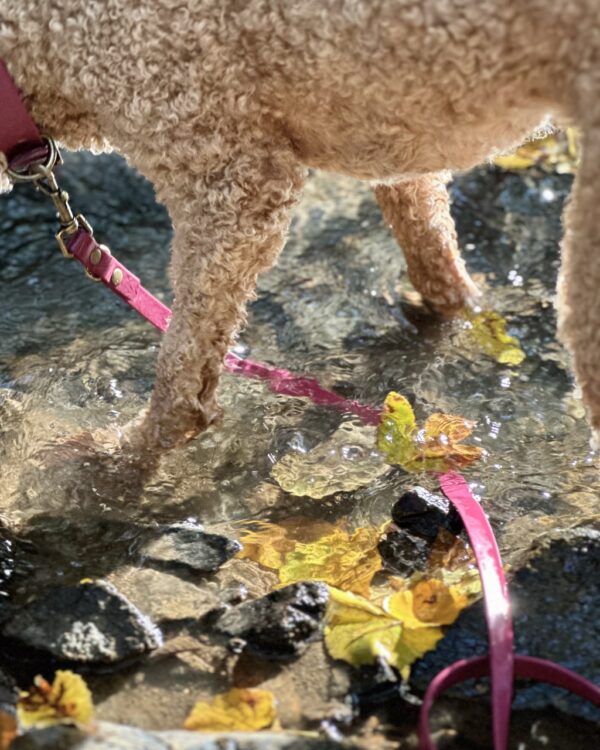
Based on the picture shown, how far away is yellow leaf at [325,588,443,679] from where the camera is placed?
206 centimetres

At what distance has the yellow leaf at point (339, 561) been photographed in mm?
2369

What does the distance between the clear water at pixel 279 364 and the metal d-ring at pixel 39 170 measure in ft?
2.67

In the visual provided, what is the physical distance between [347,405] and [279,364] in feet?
1.36

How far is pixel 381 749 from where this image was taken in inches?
73.4

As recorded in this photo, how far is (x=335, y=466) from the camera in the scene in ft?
9.34

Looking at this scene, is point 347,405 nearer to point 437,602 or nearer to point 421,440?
point 421,440

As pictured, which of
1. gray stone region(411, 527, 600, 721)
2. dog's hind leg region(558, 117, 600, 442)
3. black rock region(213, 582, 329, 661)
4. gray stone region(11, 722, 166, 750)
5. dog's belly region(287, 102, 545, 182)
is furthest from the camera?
dog's belly region(287, 102, 545, 182)

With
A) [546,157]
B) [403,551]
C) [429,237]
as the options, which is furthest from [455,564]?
[546,157]

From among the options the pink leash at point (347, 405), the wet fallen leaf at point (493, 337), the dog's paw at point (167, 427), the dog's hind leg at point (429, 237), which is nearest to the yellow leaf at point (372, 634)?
the pink leash at point (347, 405)

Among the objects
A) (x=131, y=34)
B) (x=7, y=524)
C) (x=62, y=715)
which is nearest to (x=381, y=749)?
(x=62, y=715)

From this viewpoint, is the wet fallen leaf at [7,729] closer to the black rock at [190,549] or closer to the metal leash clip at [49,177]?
the black rock at [190,549]

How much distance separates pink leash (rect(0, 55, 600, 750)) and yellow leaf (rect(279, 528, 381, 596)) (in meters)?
0.26

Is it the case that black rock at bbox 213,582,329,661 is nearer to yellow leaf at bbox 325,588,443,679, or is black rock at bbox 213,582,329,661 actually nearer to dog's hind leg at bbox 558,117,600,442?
yellow leaf at bbox 325,588,443,679

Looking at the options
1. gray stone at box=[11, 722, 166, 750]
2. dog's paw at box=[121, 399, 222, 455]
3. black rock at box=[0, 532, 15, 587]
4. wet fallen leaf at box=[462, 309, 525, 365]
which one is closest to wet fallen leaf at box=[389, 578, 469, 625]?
gray stone at box=[11, 722, 166, 750]
